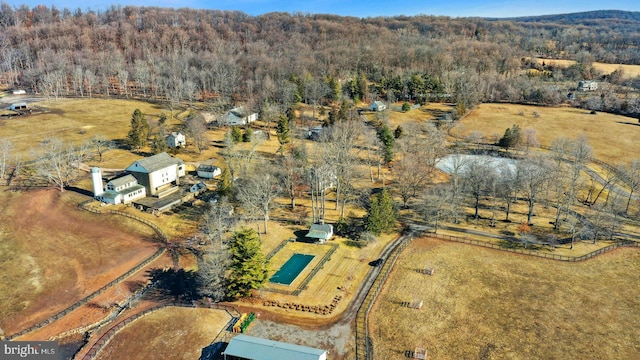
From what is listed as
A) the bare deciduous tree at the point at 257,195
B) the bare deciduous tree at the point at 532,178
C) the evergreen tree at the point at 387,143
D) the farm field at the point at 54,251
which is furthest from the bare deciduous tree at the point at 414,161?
the farm field at the point at 54,251

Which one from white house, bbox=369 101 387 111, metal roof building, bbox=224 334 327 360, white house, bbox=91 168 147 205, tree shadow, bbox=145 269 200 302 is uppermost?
white house, bbox=369 101 387 111

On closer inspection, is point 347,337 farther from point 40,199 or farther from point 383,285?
point 40,199

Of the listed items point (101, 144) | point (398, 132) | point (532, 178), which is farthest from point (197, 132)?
point (532, 178)

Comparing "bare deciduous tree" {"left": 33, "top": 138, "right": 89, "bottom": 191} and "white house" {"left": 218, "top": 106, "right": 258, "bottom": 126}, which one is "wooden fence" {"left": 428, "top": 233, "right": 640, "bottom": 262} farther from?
"white house" {"left": 218, "top": 106, "right": 258, "bottom": 126}

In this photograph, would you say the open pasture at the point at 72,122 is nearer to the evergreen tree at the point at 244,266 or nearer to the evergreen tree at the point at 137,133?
the evergreen tree at the point at 137,133

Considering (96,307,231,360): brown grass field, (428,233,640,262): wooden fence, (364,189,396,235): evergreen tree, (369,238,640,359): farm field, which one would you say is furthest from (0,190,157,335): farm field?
(428,233,640,262): wooden fence

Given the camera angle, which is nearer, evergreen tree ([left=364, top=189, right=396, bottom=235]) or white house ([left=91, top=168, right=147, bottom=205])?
evergreen tree ([left=364, top=189, right=396, bottom=235])

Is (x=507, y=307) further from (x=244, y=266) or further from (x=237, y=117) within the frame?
(x=237, y=117)

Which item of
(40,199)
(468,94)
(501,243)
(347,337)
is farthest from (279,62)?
(347,337)
